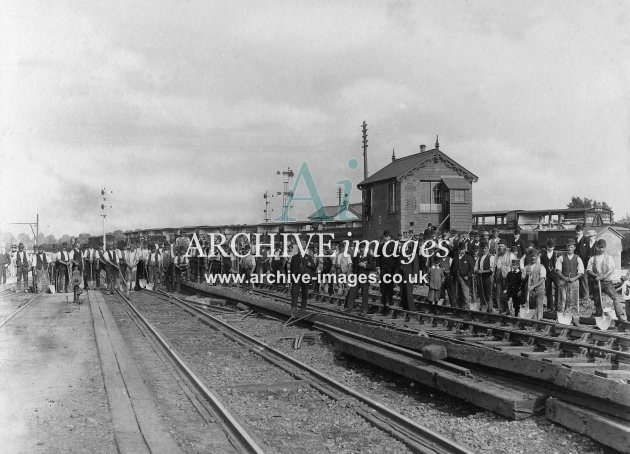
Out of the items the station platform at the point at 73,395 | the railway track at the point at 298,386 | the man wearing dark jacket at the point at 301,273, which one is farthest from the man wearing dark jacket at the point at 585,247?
the station platform at the point at 73,395

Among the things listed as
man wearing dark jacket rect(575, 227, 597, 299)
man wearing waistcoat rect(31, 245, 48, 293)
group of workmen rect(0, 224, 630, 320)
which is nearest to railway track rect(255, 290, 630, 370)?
group of workmen rect(0, 224, 630, 320)

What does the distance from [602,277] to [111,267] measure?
15.7m

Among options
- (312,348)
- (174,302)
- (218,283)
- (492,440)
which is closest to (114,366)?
(312,348)

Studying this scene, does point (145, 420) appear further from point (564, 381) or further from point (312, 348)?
point (312, 348)

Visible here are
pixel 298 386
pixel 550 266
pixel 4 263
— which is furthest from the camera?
pixel 4 263

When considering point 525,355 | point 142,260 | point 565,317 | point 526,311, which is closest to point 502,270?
point 526,311

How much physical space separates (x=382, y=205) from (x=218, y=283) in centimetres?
1474

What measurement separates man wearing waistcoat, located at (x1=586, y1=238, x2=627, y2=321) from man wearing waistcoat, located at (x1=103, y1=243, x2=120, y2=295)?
1501cm

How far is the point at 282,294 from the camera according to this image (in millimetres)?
21375

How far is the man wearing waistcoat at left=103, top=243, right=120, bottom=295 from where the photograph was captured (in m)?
20.9

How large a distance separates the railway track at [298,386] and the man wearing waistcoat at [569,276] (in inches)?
237

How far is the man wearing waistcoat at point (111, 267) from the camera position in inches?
824

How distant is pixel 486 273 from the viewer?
46.1 feet

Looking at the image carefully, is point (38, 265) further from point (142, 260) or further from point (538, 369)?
point (538, 369)
